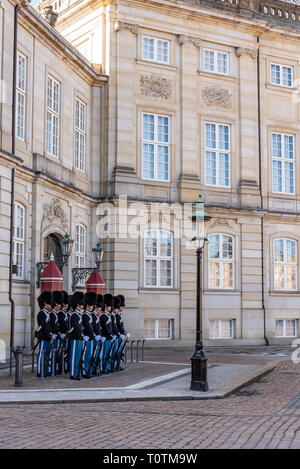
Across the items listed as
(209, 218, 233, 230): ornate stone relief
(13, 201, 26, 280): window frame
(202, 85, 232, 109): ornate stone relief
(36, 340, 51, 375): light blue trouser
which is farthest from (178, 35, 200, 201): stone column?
(36, 340, 51, 375): light blue trouser

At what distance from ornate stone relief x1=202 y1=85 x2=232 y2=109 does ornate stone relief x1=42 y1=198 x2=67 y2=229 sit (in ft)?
27.4

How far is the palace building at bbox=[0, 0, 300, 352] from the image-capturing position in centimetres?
2472

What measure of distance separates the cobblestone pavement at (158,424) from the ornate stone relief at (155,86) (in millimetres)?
15997

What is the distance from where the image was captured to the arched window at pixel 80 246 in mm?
24769

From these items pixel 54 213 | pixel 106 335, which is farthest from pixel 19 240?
pixel 106 335

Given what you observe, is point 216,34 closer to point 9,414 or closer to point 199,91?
point 199,91

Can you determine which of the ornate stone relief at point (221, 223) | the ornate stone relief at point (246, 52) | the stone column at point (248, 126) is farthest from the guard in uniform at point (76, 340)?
the ornate stone relief at point (246, 52)

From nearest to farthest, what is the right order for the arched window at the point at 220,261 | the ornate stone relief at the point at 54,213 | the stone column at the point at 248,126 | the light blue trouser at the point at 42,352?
the light blue trouser at the point at 42,352, the ornate stone relief at the point at 54,213, the arched window at the point at 220,261, the stone column at the point at 248,126

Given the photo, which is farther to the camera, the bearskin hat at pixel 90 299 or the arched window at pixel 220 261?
the arched window at pixel 220 261

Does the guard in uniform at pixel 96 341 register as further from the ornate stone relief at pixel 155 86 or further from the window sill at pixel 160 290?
the ornate stone relief at pixel 155 86

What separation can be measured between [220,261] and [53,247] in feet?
24.2
